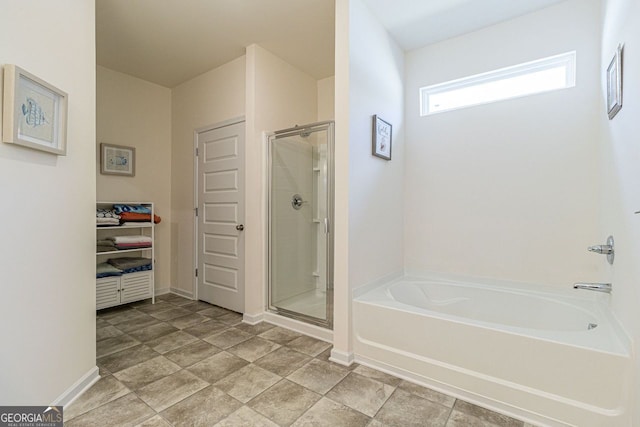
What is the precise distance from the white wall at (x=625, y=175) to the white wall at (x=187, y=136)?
118 inches

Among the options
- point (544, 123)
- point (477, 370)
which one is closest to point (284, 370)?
point (477, 370)

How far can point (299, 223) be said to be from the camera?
293 centimetres

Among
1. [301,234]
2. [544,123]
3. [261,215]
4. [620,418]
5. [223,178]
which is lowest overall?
[620,418]

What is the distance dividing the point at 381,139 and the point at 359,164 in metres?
0.40

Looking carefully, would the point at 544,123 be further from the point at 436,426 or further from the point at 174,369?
the point at 174,369

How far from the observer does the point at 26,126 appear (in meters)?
1.32

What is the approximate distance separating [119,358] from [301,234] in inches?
67.7

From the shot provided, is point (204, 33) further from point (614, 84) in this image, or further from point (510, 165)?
point (614, 84)

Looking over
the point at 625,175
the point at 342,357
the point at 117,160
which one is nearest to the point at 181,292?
the point at 117,160

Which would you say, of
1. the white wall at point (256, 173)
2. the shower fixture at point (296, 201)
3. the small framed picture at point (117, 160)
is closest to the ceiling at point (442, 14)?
the white wall at point (256, 173)

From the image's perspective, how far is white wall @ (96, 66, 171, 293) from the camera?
3.26 metres

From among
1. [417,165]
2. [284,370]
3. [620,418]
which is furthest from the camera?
[417,165]

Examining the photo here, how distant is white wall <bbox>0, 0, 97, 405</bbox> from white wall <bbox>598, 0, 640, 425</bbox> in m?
2.64

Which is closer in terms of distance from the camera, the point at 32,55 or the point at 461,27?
the point at 32,55
